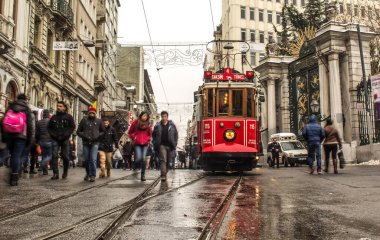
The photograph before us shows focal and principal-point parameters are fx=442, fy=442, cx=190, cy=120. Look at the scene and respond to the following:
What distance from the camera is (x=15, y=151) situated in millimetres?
9312

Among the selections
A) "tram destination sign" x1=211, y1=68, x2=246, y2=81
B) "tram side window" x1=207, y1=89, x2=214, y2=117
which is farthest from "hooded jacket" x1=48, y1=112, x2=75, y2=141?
"tram destination sign" x1=211, y1=68, x2=246, y2=81

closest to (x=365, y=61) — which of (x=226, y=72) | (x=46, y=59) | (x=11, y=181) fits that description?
(x=226, y=72)

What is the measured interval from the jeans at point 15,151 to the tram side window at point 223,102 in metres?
7.10

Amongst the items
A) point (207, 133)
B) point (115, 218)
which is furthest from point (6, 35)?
point (115, 218)

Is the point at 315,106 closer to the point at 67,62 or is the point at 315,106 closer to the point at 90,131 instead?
the point at 90,131

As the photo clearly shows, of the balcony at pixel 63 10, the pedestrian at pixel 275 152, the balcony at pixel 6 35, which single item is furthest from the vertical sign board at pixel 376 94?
the balcony at pixel 63 10

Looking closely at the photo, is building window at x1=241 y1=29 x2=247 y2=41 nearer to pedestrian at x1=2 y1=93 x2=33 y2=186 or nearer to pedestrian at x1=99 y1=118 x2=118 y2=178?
pedestrian at x1=99 y1=118 x2=118 y2=178

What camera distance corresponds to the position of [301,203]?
663 cm

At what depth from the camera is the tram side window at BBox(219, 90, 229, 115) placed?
14790 millimetres

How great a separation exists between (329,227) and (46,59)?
82.6ft

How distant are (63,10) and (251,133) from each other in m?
20.9

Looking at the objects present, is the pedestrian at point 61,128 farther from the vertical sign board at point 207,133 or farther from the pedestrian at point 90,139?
the vertical sign board at point 207,133

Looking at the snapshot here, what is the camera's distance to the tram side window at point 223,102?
14790 mm

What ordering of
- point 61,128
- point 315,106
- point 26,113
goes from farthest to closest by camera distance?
point 315,106 → point 61,128 → point 26,113
